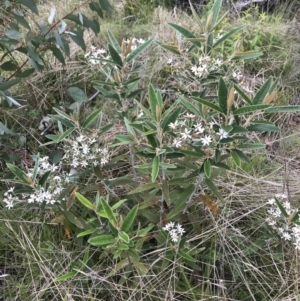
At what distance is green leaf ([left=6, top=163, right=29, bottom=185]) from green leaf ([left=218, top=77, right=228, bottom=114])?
596 millimetres

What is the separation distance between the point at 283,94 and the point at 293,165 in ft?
1.58

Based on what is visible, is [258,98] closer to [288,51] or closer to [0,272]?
[0,272]

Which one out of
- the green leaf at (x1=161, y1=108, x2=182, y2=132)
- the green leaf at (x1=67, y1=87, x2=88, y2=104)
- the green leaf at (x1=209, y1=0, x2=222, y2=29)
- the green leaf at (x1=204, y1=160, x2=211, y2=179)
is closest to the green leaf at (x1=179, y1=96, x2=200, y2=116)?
the green leaf at (x1=161, y1=108, x2=182, y2=132)

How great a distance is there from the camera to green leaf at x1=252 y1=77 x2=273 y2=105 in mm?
1128

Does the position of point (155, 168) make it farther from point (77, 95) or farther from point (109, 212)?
point (77, 95)

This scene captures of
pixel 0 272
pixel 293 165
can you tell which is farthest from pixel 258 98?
pixel 0 272

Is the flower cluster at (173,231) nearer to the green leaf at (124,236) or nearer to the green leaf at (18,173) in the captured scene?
the green leaf at (124,236)

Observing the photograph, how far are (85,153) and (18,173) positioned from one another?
20cm

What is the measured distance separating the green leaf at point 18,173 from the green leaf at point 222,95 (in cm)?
60

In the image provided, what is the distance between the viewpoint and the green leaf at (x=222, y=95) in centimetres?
107

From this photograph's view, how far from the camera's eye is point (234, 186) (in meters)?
1.64

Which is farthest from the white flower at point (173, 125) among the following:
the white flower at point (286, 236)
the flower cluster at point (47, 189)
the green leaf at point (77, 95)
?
the green leaf at point (77, 95)

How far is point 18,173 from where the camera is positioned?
1261 millimetres

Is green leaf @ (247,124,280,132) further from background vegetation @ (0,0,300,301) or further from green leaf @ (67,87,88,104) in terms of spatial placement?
green leaf @ (67,87,88,104)
